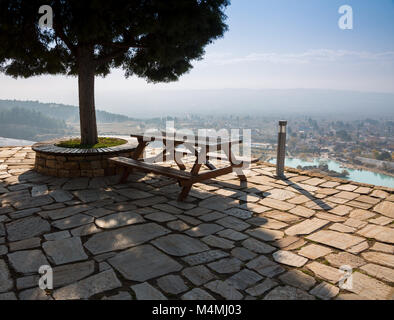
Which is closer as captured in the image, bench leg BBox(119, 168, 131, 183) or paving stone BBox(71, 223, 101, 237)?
paving stone BBox(71, 223, 101, 237)

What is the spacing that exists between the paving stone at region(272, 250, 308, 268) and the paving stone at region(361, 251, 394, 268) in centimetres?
57

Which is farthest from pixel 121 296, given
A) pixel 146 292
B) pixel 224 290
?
pixel 224 290

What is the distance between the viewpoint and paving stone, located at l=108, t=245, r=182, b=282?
7.04ft

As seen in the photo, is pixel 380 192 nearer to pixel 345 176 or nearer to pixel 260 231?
pixel 345 176

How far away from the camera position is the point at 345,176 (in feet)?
17.0

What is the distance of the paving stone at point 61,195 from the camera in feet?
12.6

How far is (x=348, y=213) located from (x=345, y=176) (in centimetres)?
190

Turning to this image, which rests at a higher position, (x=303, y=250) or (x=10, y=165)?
(x=10, y=165)

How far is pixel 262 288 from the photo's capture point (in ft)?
6.56

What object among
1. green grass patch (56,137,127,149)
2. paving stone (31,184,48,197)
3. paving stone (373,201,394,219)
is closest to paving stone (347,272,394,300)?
paving stone (373,201,394,219)

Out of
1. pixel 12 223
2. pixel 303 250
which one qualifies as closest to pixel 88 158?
pixel 12 223

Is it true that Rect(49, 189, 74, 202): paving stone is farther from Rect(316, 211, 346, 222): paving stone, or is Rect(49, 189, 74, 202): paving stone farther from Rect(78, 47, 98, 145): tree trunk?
Rect(316, 211, 346, 222): paving stone

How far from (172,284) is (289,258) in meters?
1.05
